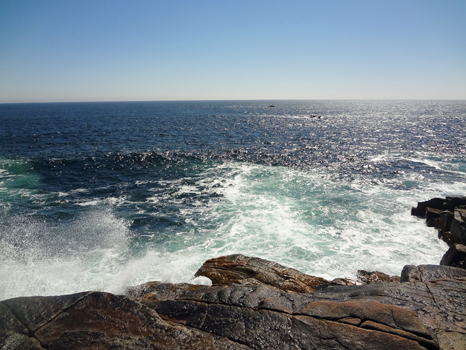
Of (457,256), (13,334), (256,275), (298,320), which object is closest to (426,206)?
(457,256)

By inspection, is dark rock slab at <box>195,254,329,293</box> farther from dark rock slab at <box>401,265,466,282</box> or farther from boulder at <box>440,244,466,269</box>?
boulder at <box>440,244,466,269</box>

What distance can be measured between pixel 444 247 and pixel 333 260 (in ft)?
29.1

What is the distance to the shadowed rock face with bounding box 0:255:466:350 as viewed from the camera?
20.0 ft

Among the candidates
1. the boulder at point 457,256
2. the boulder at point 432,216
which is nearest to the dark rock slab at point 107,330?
the boulder at point 457,256

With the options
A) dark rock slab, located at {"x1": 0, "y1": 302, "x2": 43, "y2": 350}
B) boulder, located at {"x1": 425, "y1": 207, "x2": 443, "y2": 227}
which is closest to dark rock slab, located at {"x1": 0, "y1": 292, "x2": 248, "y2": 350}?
dark rock slab, located at {"x1": 0, "y1": 302, "x2": 43, "y2": 350}

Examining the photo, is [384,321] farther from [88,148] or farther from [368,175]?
[88,148]

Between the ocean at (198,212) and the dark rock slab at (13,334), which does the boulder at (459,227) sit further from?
the dark rock slab at (13,334)

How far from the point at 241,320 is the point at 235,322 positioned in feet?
0.60

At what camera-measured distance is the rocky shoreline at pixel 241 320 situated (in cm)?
611

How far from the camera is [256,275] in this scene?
12391 mm

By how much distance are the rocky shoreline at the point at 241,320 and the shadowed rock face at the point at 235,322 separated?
0.02 metres

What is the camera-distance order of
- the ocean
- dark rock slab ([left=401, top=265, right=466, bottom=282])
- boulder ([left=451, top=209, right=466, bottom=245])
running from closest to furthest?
dark rock slab ([left=401, top=265, right=466, bottom=282]) → the ocean → boulder ([left=451, top=209, right=466, bottom=245])

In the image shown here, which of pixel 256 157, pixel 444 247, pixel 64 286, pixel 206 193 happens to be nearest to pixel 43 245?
pixel 64 286

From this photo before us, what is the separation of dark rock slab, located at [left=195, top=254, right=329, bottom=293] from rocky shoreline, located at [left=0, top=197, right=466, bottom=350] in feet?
9.97
